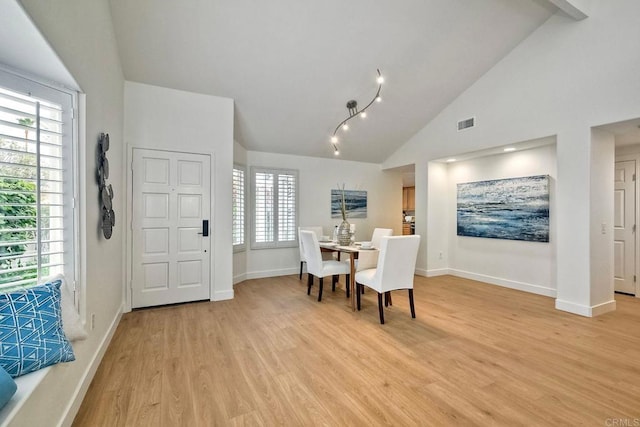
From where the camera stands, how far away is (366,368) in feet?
7.71

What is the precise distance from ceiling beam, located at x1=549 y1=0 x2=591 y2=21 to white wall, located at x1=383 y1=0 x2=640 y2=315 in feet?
0.35

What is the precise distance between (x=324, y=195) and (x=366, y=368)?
4.15 metres

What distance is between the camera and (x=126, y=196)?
11.9 feet

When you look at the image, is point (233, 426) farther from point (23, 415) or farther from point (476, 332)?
point (476, 332)

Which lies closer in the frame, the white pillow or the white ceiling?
the white pillow

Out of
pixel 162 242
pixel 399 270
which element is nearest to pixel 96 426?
pixel 162 242

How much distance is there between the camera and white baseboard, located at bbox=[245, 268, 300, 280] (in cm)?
543

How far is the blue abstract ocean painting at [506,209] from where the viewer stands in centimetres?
445

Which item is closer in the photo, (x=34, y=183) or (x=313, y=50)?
(x=34, y=183)

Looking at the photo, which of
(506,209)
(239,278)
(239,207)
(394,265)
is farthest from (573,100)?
(239,278)

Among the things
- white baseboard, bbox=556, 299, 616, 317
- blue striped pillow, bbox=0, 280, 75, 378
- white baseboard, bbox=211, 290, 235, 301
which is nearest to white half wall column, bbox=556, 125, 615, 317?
white baseboard, bbox=556, 299, 616, 317

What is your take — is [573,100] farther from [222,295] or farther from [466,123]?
[222,295]

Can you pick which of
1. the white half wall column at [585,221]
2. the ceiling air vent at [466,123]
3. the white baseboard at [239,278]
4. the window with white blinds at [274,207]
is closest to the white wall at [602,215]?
the white half wall column at [585,221]

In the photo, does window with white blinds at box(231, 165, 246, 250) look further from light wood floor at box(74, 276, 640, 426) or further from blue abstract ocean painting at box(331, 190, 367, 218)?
blue abstract ocean painting at box(331, 190, 367, 218)
